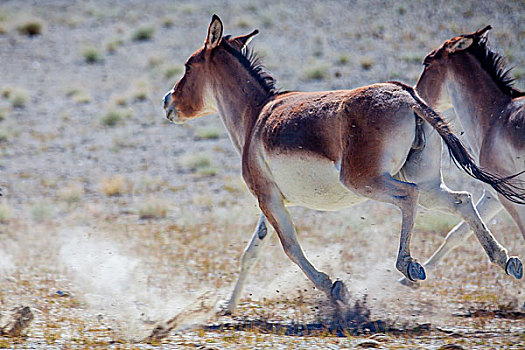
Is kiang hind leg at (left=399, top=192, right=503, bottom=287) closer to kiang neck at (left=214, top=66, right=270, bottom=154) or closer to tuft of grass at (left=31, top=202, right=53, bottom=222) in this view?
kiang neck at (left=214, top=66, right=270, bottom=154)

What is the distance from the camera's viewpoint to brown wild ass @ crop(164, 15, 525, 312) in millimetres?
5730

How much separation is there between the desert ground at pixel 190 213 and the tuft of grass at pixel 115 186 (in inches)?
1.4

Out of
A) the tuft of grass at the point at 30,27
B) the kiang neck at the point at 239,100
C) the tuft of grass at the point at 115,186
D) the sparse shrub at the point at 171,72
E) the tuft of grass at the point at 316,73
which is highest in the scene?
the tuft of grass at the point at 30,27

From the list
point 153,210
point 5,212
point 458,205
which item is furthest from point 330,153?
point 5,212

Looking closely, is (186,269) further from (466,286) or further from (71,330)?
(466,286)

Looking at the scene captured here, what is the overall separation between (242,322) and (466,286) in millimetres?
2609

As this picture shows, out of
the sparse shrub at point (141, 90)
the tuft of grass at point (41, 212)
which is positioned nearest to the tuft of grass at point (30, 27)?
the sparse shrub at point (141, 90)

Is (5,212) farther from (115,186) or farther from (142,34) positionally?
(142,34)

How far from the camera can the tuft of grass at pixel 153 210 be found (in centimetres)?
1295

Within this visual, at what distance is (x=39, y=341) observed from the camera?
618 centimetres

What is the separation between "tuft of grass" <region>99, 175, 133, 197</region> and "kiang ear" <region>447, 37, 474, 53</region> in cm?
891

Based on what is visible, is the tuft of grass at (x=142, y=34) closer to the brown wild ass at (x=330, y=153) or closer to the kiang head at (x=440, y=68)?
the brown wild ass at (x=330, y=153)

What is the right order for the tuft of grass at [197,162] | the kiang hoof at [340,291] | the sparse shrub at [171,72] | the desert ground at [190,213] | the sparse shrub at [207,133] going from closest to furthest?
the kiang hoof at [340,291]
the desert ground at [190,213]
the tuft of grass at [197,162]
the sparse shrub at [207,133]
the sparse shrub at [171,72]

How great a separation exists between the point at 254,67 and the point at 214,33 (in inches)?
20.6
